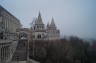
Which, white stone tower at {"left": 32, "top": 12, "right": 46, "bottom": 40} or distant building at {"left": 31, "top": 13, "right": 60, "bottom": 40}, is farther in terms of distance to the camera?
white stone tower at {"left": 32, "top": 12, "right": 46, "bottom": 40}

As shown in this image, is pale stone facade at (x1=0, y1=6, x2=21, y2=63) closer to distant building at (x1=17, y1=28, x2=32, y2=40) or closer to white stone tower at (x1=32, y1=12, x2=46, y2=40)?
distant building at (x1=17, y1=28, x2=32, y2=40)

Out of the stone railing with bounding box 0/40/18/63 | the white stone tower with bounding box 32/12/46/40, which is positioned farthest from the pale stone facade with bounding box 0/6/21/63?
the white stone tower with bounding box 32/12/46/40

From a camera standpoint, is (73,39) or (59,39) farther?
(59,39)

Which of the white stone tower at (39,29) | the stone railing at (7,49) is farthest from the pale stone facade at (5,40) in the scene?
the white stone tower at (39,29)

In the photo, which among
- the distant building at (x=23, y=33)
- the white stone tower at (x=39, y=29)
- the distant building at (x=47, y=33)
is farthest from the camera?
the distant building at (x=23, y=33)

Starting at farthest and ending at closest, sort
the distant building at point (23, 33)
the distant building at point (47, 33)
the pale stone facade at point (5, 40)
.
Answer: the distant building at point (23, 33) < the distant building at point (47, 33) < the pale stone facade at point (5, 40)

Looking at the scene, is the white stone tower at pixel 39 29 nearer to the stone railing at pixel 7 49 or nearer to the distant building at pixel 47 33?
the distant building at pixel 47 33

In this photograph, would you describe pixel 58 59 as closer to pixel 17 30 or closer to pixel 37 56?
pixel 37 56

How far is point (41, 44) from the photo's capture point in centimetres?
265

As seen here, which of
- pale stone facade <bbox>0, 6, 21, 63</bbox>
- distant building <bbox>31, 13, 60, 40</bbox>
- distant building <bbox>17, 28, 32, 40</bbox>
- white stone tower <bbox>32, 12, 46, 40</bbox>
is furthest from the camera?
distant building <bbox>17, 28, 32, 40</bbox>

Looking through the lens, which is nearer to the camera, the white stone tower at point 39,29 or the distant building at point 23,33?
the white stone tower at point 39,29

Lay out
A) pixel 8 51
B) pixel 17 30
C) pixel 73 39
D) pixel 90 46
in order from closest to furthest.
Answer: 1. pixel 90 46
2. pixel 73 39
3. pixel 8 51
4. pixel 17 30

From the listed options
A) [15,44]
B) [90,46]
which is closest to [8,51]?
[15,44]

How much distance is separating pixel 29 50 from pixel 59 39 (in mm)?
841
